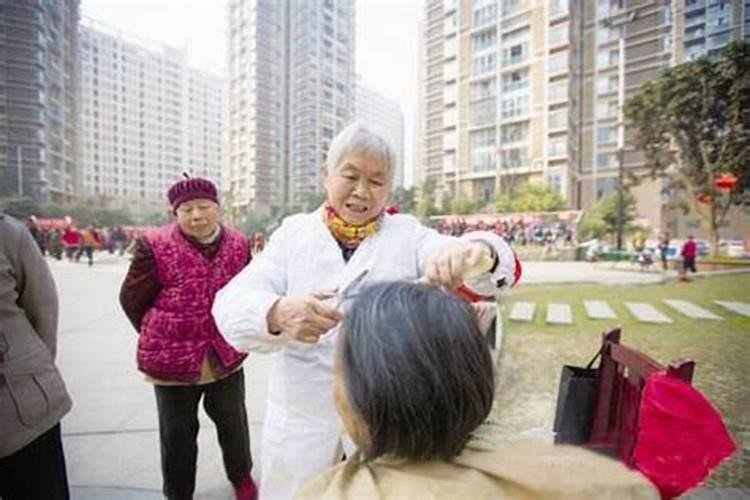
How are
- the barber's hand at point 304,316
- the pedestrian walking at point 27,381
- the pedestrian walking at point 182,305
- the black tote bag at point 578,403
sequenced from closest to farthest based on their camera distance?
the barber's hand at point 304,316 < the pedestrian walking at point 27,381 < the black tote bag at point 578,403 < the pedestrian walking at point 182,305

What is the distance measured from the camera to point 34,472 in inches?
46.9

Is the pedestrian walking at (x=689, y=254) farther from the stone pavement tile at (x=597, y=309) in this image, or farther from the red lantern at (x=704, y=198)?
the stone pavement tile at (x=597, y=309)

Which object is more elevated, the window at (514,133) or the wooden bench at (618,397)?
the window at (514,133)

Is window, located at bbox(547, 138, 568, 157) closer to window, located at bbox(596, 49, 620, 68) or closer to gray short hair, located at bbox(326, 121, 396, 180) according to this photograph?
window, located at bbox(596, 49, 620, 68)

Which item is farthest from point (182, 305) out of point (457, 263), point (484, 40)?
point (484, 40)

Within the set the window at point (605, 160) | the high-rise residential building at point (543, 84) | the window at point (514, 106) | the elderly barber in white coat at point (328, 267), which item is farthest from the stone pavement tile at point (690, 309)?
the elderly barber in white coat at point (328, 267)

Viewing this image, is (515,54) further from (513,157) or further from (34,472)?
(34,472)

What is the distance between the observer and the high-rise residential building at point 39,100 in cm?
176

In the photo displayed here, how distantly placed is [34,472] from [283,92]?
1.41 m

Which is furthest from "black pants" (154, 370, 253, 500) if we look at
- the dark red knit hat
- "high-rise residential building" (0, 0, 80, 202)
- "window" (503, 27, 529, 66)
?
"window" (503, 27, 529, 66)

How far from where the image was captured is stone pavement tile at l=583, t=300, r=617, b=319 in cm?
210

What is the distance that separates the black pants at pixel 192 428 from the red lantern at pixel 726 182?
70.6 inches

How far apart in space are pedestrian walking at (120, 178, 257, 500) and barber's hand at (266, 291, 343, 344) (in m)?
0.86

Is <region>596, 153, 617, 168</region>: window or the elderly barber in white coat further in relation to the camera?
<region>596, 153, 617, 168</region>: window
